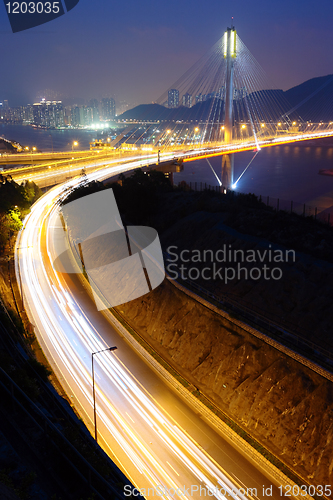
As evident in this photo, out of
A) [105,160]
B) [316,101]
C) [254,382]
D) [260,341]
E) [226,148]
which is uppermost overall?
[316,101]

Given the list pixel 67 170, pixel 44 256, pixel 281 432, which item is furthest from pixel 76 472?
pixel 67 170

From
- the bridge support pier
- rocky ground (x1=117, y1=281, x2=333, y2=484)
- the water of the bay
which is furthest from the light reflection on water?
rocky ground (x1=117, y1=281, x2=333, y2=484)

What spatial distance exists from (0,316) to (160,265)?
5.52 m

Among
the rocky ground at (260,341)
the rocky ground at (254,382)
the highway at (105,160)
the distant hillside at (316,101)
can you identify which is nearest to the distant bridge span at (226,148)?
the highway at (105,160)

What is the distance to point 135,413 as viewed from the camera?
8664mm

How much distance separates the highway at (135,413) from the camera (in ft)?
23.7

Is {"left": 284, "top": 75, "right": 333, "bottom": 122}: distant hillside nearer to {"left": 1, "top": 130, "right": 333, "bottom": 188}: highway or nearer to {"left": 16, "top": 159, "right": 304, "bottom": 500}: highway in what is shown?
{"left": 1, "top": 130, "right": 333, "bottom": 188}: highway

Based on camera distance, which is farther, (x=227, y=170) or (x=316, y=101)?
(x=316, y=101)

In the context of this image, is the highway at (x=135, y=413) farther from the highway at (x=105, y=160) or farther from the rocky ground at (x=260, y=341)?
the highway at (x=105, y=160)

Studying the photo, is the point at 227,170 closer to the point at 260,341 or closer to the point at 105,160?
the point at 105,160

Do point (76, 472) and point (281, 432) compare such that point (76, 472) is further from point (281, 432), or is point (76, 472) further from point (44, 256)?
point (44, 256)

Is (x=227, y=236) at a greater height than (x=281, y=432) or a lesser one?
greater

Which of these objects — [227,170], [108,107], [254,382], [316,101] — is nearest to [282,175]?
[227,170]

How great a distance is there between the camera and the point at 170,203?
68.1 feet
